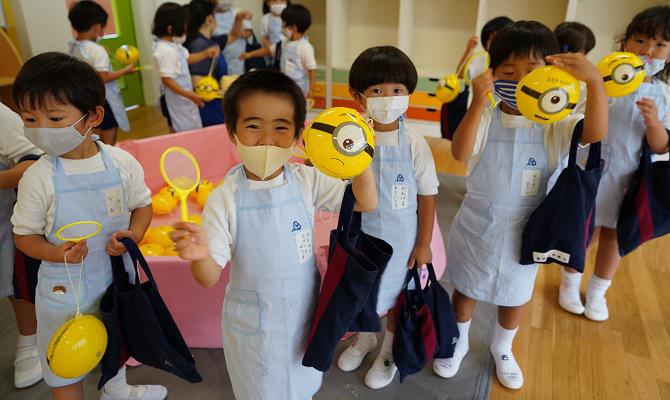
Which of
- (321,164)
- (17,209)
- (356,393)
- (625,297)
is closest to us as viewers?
(321,164)

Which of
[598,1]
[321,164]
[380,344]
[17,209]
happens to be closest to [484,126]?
[321,164]

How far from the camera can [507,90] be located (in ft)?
5.06

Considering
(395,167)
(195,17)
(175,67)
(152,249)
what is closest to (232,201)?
(395,167)

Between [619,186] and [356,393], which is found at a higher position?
[619,186]

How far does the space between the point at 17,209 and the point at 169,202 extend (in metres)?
1.50

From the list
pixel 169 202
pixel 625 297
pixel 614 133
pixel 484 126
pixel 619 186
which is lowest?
pixel 625 297

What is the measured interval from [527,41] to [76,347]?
1601 mm

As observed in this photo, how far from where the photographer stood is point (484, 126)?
1.66 metres

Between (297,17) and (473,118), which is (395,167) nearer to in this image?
(473,118)

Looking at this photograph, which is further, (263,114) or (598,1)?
(598,1)

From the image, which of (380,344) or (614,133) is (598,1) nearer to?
(614,133)

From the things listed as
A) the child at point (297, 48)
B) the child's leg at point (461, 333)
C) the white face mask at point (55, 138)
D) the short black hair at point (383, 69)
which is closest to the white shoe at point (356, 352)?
the child's leg at point (461, 333)

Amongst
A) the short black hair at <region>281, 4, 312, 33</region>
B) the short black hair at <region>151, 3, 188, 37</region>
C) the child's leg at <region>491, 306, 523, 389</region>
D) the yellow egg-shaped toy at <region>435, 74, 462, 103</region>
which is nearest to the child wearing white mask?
the child's leg at <region>491, 306, 523, 389</region>

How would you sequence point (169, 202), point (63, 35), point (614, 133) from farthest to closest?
point (63, 35) → point (169, 202) → point (614, 133)
